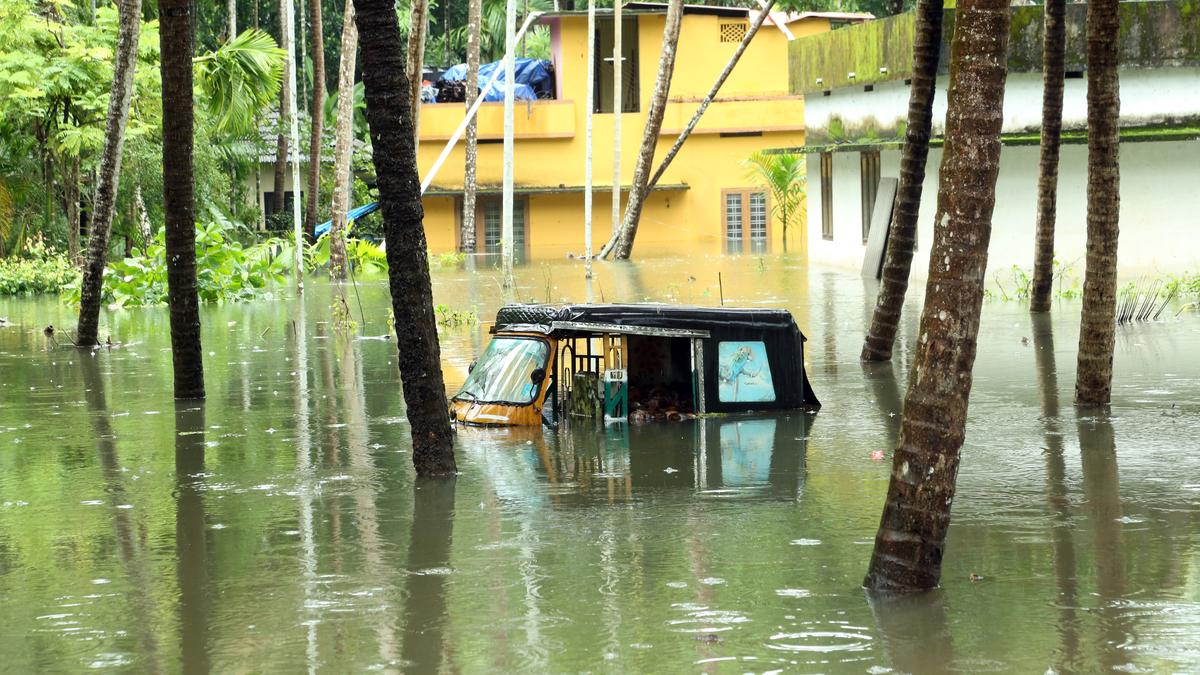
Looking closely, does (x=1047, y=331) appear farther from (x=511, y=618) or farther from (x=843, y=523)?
(x=511, y=618)

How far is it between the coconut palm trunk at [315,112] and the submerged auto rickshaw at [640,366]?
2503 cm

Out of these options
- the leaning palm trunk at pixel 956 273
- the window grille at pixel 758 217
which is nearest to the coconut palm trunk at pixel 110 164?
the leaning palm trunk at pixel 956 273

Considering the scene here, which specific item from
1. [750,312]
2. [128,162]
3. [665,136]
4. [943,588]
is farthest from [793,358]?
[665,136]

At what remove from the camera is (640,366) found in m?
15.1

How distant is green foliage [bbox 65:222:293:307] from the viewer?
28.5 metres

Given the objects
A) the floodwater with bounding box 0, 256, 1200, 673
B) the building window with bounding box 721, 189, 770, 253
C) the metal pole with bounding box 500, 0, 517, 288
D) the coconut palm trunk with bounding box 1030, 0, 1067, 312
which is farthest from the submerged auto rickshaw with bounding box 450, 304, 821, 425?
the building window with bounding box 721, 189, 770, 253

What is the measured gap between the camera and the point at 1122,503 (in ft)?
34.9

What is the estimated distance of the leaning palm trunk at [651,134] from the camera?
34.6 meters

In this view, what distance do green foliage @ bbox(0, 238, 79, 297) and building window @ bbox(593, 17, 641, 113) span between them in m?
19.0

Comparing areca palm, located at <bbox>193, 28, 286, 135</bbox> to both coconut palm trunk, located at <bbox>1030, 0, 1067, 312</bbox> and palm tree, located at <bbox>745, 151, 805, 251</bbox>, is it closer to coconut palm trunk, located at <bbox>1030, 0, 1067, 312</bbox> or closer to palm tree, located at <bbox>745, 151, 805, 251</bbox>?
coconut palm trunk, located at <bbox>1030, 0, 1067, 312</bbox>

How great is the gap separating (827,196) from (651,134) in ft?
14.3

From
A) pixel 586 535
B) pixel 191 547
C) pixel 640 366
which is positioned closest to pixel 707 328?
pixel 640 366

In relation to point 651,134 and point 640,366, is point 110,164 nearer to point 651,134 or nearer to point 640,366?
point 640,366

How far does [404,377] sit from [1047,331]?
11480mm
